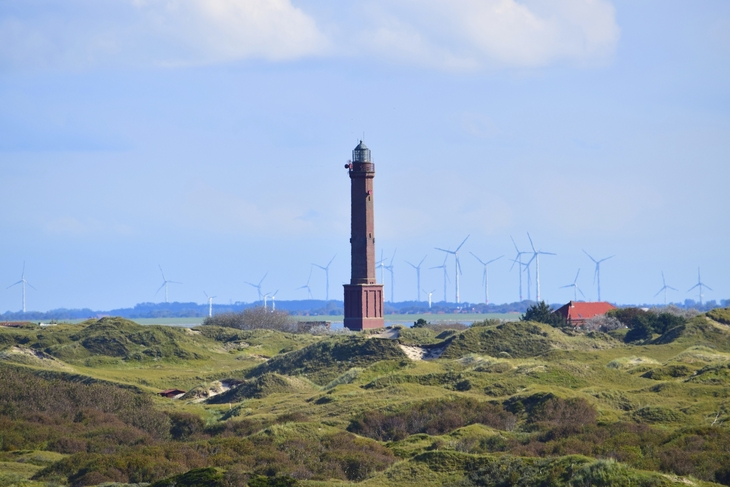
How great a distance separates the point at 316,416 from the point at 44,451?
13975 millimetres

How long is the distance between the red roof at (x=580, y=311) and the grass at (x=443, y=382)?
2543cm

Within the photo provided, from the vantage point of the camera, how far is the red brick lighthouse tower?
115 m

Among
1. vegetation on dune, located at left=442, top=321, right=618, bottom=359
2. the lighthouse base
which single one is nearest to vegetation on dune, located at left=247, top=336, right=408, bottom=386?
vegetation on dune, located at left=442, top=321, right=618, bottom=359

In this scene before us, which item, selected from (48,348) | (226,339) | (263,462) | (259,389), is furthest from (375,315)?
(263,462)

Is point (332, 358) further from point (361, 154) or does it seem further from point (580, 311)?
point (580, 311)

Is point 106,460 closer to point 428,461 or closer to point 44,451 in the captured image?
point 44,451

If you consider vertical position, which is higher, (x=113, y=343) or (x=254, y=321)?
(x=254, y=321)

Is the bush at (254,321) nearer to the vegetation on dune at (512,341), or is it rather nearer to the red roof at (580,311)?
the red roof at (580,311)

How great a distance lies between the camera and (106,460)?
4009 cm

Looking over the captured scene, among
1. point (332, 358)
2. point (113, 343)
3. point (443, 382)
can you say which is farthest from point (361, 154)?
point (443, 382)

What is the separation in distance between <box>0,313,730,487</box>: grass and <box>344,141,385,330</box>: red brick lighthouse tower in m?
8.20

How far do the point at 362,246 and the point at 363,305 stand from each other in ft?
20.2

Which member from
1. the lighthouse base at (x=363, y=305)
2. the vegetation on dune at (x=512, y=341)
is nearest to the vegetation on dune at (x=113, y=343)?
the lighthouse base at (x=363, y=305)

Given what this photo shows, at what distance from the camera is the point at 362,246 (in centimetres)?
11475
